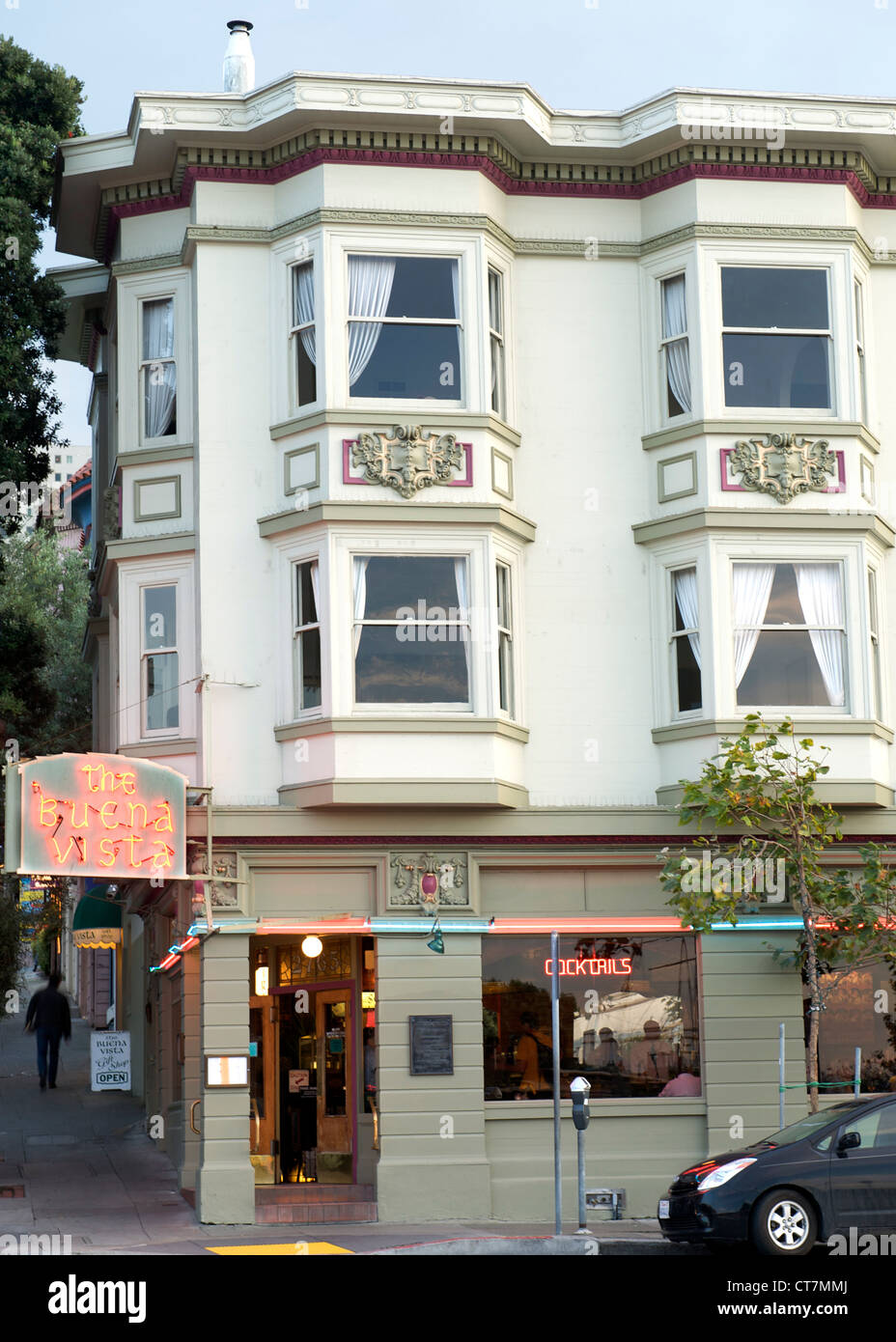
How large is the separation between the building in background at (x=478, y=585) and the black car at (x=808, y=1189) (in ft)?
17.6

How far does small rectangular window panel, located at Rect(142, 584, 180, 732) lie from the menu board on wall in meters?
4.84

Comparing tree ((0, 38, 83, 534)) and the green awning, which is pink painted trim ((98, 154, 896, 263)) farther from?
the green awning

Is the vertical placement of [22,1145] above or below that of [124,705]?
below

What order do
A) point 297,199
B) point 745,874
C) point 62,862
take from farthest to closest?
1. point 297,199
2. point 745,874
3. point 62,862

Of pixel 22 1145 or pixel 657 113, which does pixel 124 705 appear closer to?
pixel 22 1145

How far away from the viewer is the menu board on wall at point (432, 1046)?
20.9 m

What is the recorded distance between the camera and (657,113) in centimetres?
2261

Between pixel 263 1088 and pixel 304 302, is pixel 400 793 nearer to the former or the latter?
pixel 263 1088

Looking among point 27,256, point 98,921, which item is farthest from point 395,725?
point 98,921

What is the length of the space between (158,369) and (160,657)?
3.76 m

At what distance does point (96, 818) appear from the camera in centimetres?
1977

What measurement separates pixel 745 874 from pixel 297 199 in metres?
9.77

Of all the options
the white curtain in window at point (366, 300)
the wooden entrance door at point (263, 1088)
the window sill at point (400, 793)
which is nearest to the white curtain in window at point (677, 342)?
the white curtain in window at point (366, 300)

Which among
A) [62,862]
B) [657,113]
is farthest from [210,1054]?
[657,113]
